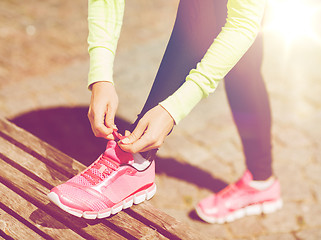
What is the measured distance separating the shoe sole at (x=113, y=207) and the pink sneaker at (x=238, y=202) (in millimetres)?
730

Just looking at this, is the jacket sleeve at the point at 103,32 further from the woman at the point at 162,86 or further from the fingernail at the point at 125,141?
the fingernail at the point at 125,141

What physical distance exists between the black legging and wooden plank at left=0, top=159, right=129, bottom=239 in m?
0.44

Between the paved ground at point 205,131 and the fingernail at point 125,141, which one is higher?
the fingernail at point 125,141

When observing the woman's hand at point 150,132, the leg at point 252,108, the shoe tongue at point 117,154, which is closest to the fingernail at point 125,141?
the woman's hand at point 150,132

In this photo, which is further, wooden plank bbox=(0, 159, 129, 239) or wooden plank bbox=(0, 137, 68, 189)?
wooden plank bbox=(0, 137, 68, 189)

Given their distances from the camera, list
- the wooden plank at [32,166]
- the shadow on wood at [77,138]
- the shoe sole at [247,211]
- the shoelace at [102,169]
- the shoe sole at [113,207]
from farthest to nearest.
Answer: the shadow on wood at [77,138] → the shoe sole at [247,211] → the wooden plank at [32,166] → the shoelace at [102,169] → the shoe sole at [113,207]

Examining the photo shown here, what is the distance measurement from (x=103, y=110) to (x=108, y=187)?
29 centimetres

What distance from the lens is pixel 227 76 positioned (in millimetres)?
2023

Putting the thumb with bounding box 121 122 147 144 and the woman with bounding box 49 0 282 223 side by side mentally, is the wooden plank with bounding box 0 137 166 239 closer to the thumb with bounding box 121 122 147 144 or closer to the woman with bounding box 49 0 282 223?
the woman with bounding box 49 0 282 223

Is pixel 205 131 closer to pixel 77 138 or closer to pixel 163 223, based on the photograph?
pixel 77 138

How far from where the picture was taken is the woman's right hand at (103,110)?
4.73 feet

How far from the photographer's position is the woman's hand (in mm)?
1375

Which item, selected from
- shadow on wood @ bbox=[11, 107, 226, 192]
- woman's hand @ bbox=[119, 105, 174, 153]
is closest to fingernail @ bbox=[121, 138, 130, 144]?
woman's hand @ bbox=[119, 105, 174, 153]

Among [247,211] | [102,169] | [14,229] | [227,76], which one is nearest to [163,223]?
[102,169]
